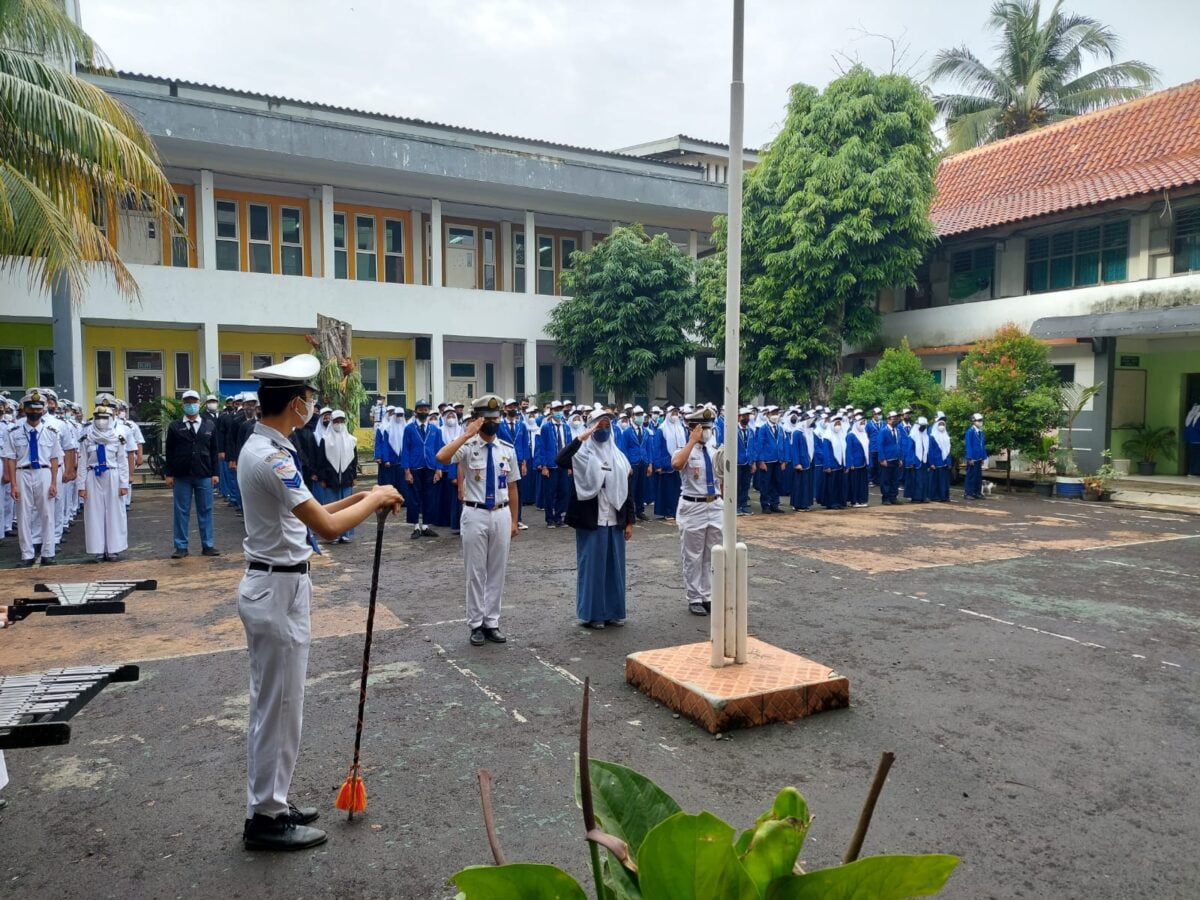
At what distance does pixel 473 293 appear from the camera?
74.9 feet

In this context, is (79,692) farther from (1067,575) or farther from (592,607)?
(1067,575)

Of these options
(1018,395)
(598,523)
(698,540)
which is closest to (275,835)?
(598,523)

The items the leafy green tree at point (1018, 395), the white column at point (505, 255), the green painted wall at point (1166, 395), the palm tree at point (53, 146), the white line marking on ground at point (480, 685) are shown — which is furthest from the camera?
the white column at point (505, 255)

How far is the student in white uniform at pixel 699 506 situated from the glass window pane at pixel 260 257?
56.7 feet

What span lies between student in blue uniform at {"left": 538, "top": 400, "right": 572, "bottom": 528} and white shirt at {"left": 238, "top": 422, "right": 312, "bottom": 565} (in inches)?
390

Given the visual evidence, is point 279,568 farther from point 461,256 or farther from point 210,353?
point 461,256

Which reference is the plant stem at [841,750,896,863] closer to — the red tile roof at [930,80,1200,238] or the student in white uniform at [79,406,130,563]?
the student in white uniform at [79,406,130,563]

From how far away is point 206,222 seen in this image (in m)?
19.6

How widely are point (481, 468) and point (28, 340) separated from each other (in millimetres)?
18886

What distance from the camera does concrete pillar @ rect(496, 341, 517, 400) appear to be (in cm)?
2612

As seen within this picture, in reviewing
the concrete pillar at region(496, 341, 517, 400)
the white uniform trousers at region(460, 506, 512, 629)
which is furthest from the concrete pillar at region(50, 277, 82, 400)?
the white uniform trousers at region(460, 506, 512, 629)

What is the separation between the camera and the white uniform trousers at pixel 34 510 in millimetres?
10250

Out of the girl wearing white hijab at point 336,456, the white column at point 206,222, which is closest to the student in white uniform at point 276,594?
the girl wearing white hijab at point 336,456

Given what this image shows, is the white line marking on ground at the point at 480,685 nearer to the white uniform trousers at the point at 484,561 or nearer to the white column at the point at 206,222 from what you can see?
the white uniform trousers at the point at 484,561
